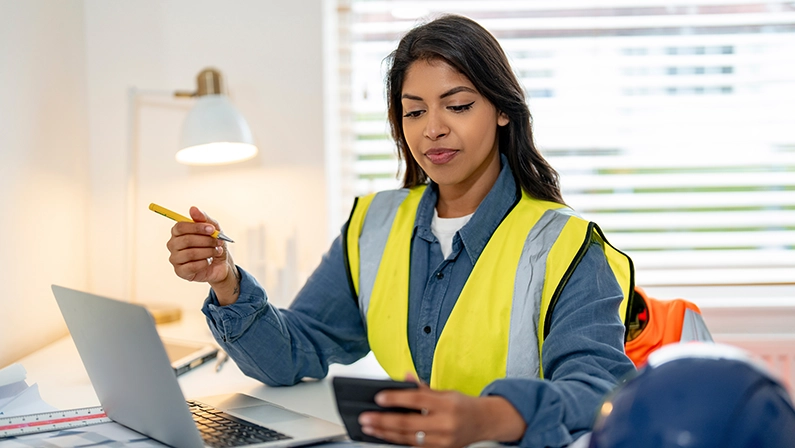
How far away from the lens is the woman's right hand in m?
1.14

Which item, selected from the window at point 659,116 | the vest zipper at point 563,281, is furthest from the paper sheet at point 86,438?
the window at point 659,116

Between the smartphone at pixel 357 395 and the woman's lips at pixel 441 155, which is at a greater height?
the woman's lips at pixel 441 155

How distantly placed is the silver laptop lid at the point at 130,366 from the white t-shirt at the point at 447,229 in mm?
602

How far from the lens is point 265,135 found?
6.89ft

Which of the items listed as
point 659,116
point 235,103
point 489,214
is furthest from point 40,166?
point 659,116

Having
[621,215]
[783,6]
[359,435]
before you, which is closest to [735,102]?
[783,6]

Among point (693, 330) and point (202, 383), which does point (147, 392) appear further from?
point (693, 330)

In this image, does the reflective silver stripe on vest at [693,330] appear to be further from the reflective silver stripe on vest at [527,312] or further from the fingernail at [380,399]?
the fingernail at [380,399]

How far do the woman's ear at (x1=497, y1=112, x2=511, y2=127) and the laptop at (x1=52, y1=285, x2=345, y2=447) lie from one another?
0.63m

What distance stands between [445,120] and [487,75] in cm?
11

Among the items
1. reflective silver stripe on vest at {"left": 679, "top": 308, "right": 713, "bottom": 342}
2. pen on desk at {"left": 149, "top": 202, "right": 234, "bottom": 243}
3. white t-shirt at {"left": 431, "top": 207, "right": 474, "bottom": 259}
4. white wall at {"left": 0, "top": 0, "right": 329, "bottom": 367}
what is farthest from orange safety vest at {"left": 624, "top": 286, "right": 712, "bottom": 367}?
white wall at {"left": 0, "top": 0, "right": 329, "bottom": 367}

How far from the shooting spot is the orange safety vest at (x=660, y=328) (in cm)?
139

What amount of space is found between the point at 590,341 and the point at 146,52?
157cm

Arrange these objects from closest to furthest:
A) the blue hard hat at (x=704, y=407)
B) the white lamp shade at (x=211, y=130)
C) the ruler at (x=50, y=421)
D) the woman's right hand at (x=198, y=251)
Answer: the blue hard hat at (x=704, y=407), the ruler at (x=50, y=421), the woman's right hand at (x=198, y=251), the white lamp shade at (x=211, y=130)
